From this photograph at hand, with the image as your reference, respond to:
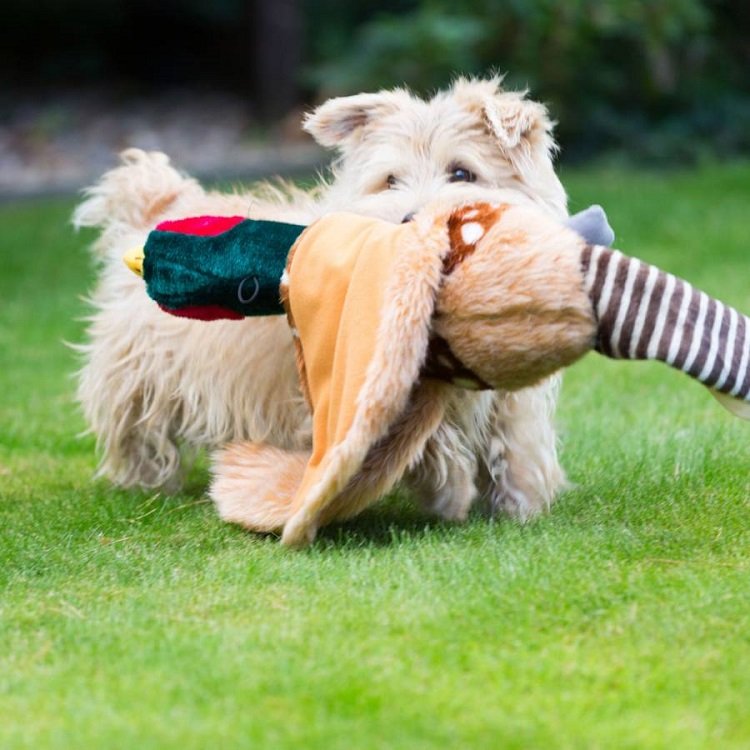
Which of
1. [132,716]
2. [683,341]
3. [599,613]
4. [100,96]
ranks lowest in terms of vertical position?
[132,716]

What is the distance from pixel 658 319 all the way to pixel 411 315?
1.89 ft

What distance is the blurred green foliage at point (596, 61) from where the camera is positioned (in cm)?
1199

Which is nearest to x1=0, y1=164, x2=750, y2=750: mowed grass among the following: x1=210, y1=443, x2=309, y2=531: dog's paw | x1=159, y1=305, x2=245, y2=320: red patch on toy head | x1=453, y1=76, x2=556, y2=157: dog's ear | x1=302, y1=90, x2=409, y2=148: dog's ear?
x1=210, y1=443, x2=309, y2=531: dog's paw

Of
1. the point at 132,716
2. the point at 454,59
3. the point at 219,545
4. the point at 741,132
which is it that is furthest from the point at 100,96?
the point at 132,716

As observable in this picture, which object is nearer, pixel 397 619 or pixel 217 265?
pixel 397 619

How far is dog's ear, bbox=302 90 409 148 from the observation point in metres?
4.33

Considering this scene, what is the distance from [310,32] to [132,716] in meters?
13.0

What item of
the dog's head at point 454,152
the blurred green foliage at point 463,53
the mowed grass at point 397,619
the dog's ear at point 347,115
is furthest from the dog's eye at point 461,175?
the blurred green foliage at point 463,53

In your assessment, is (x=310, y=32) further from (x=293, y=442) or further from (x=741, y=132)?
(x=293, y=442)

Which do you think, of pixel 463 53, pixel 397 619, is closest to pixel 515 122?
pixel 397 619

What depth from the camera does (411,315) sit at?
11.3 feet

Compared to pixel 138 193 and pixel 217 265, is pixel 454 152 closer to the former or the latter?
pixel 217 265

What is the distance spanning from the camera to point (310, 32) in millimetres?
15070

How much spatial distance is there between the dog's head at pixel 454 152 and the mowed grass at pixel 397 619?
0.92m
